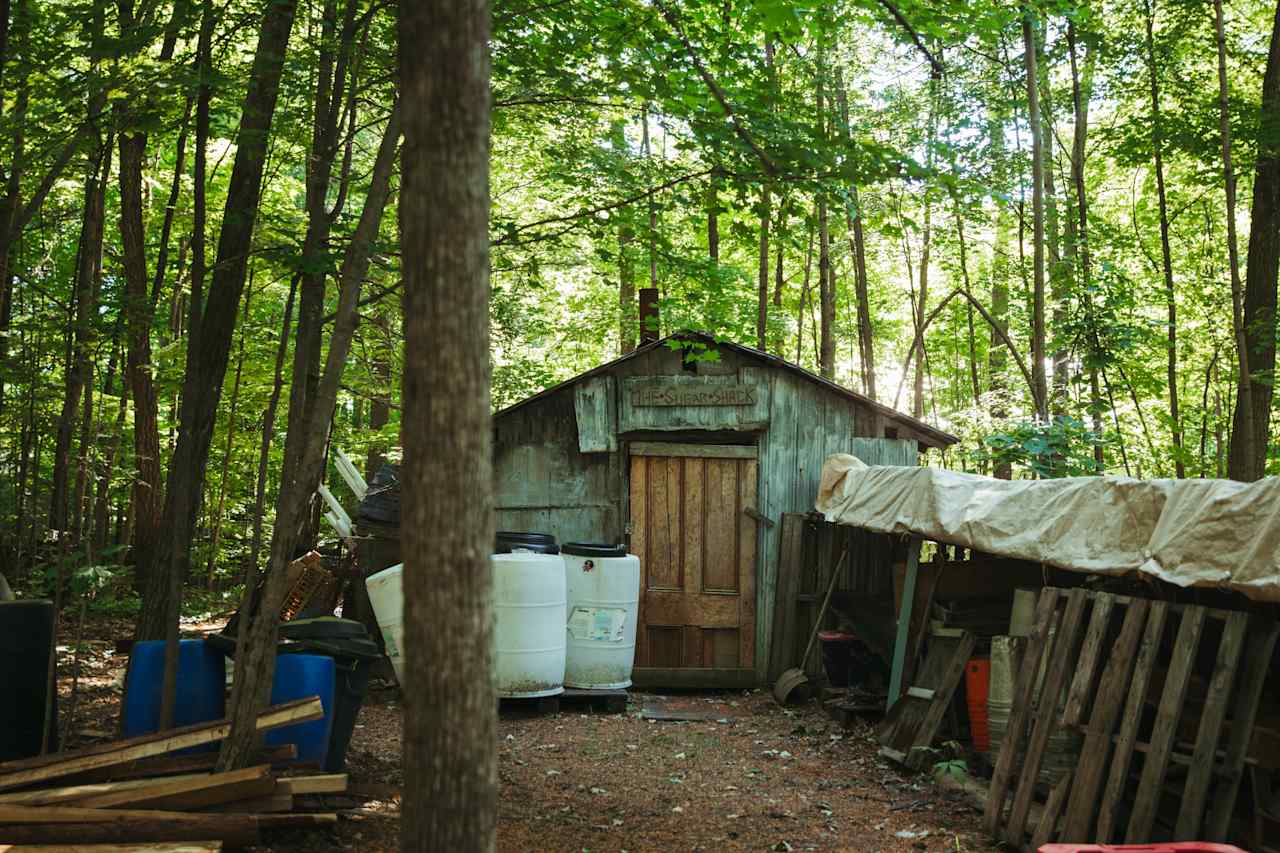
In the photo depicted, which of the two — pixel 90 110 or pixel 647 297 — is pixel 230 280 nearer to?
pixel 90 110

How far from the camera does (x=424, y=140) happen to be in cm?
A: 278

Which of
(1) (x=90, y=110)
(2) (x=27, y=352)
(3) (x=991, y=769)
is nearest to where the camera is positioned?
(1) (x=90, y=110)

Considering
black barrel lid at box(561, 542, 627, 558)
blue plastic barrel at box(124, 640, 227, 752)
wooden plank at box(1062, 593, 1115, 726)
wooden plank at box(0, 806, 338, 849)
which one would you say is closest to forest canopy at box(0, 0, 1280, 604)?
blue plastic barrel at box(124, 640, 227, 752)

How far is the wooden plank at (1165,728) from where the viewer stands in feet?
17.0

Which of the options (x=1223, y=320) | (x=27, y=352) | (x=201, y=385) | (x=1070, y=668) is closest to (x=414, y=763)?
(x=1070, y=668)

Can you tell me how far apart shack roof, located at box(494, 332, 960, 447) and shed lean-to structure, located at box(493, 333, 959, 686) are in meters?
0.02

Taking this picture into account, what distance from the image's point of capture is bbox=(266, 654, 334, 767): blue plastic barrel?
5.95m

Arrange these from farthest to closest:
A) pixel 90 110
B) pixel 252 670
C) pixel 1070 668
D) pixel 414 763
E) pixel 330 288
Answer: pixel 330 288 < pixel 90 110 < pixel 1070 668 < pixel 252 670 < pixel 414 763

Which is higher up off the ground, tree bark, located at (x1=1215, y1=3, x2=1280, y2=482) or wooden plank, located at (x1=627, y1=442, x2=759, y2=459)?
tree bark, located at (x1=1215, y1=3, x2=1280, y2=482)

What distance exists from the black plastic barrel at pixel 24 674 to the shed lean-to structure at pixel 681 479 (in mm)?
6161

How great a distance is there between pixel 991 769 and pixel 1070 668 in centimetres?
168

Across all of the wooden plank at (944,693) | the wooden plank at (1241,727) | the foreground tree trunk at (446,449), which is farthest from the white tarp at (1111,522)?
the foreground tree trunk at (446,449)

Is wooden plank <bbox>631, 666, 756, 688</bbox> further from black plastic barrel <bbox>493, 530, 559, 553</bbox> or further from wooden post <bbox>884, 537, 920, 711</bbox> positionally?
wooden post <bbox>884, 537, 920, 711</bbox>

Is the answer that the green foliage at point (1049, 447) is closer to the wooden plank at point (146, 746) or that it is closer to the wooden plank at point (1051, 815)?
the wooden plank at point (1051, 815)
